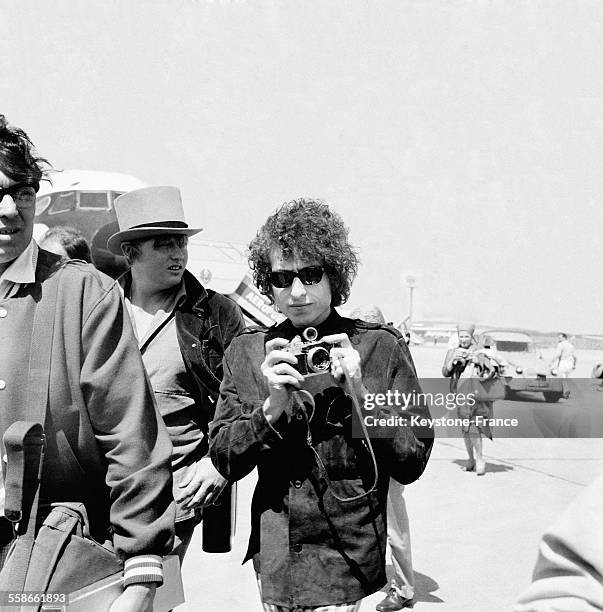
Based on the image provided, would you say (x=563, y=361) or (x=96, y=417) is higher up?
(x=96, y=417)

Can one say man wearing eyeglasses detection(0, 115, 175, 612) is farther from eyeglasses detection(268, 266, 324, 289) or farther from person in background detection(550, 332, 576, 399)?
person in background detection(550, 332, 576, 399)

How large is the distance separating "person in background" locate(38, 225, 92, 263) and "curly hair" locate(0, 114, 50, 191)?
2.67 m

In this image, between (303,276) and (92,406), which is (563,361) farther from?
(92,406)

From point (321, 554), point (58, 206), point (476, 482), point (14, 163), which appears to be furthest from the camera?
point (58, 206)

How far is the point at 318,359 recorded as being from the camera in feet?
8.86

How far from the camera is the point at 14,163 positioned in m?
2.30

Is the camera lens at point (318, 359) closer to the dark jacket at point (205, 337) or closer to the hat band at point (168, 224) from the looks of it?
the dark jacket at point (205, 337)

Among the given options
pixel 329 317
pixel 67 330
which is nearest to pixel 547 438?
pixel 329 317

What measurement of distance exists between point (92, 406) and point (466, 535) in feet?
17.7

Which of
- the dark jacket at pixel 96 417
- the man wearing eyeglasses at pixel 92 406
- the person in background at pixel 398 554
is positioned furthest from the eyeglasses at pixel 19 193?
the person in background at pixel 398 554

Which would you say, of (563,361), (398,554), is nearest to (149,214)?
(398,554)

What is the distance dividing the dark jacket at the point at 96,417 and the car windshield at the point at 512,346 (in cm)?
2460

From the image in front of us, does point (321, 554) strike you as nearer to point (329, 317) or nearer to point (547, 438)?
point (329, 317)

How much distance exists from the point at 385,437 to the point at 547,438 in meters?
11.8
